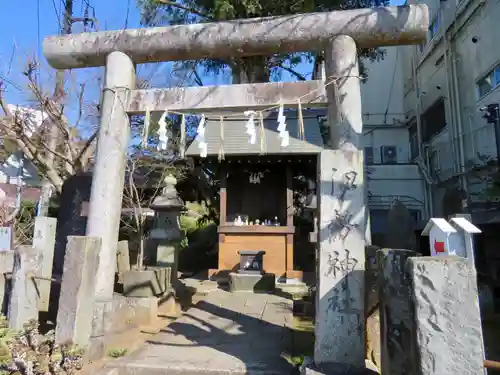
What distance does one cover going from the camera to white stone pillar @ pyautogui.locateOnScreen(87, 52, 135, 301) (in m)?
5.50

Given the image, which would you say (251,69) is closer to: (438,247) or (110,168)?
(110,168)

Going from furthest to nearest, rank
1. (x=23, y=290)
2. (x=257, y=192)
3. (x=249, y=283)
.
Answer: (x=257, y=192) → (x=249, y=283) → (x=23, y=290)

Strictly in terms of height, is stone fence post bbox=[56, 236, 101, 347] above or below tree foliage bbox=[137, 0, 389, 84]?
below

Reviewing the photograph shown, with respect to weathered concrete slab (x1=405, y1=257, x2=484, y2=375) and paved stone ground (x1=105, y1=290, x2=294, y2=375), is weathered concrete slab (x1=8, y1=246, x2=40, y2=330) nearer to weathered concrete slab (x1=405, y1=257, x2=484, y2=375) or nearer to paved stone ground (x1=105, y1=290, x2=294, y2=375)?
paved stone ground (x1=105, y1=290, x2=294, y2=375)

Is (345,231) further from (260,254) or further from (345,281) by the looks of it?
(260,254)

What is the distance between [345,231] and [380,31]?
3362mm

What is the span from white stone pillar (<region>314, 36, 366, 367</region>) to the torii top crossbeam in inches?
97.5

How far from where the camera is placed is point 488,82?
12.7 metres

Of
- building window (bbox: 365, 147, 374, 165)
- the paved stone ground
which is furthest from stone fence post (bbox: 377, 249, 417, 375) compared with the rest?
building window (bbox: 365, 147, 374, 165)

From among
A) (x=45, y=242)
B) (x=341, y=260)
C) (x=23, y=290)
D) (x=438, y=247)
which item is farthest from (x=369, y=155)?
(x=23, y=290)

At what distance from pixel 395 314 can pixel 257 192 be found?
35.4 feet

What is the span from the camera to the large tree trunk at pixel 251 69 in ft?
48.3

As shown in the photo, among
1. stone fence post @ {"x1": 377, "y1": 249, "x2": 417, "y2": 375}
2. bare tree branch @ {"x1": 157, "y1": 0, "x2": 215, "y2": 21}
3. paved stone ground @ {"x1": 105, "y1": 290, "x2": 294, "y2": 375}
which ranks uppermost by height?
bare tree branch @ {"x1": 157, "y1": 0, "x2": 215, "y2": 21}

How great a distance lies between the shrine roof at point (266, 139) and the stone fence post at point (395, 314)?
289 inches
